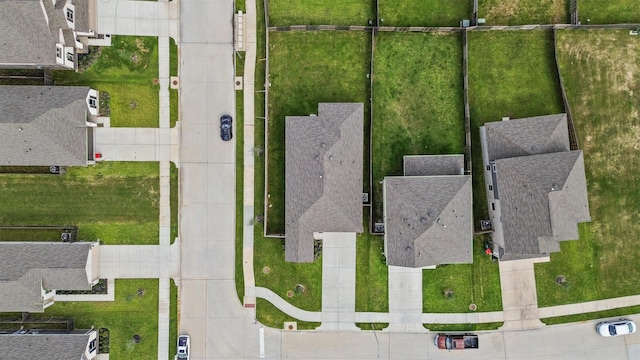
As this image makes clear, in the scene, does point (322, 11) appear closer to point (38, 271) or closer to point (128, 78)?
point (128, 78)

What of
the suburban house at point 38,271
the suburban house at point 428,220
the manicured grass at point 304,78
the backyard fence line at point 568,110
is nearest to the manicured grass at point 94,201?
the suburban house at point 38,271

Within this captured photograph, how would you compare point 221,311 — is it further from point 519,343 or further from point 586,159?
point 586,159

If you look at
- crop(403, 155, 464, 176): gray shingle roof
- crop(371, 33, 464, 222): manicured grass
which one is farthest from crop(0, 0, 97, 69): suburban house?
crop(403, 155, 464, 176): gray shingle roof

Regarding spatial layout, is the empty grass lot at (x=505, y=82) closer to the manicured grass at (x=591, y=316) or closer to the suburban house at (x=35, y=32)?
the manicured grass at (x=591, y=316)

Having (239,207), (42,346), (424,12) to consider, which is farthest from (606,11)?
(42,346)

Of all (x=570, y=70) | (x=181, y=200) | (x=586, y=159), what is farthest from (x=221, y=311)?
(x=570, y=70)

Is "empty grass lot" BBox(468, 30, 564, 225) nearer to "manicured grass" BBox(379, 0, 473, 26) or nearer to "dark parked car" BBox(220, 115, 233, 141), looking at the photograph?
"manicured grass" BBox(379, 0, 473, 26)
